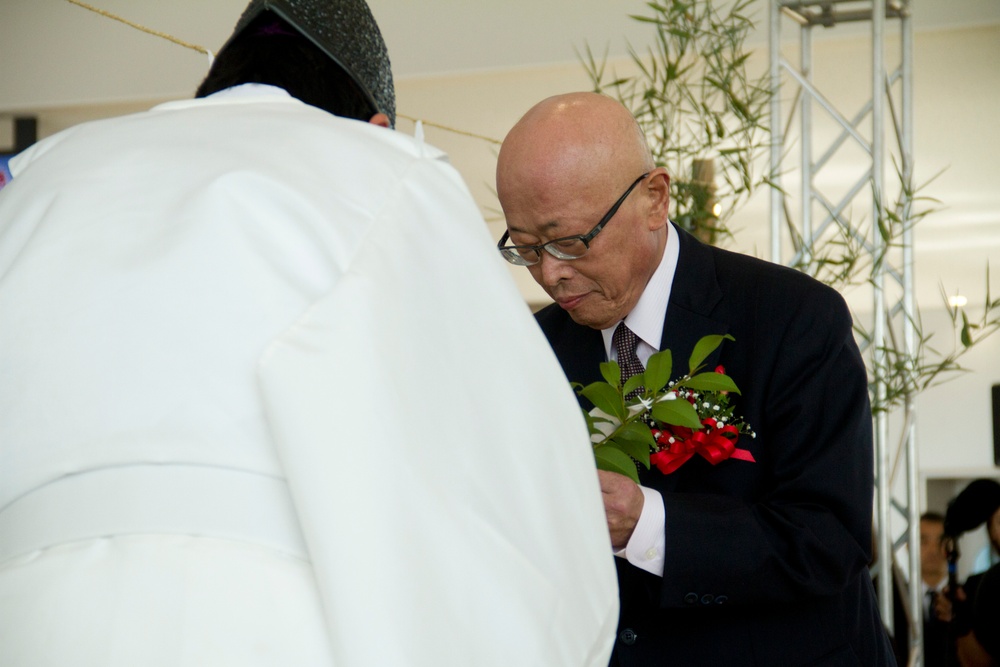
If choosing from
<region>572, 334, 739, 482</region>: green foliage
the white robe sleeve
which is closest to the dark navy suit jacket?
<region>572, 334, 739, 482</region>: green foliage

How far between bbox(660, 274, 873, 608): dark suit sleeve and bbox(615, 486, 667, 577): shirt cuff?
0.05ft

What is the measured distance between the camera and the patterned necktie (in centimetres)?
204

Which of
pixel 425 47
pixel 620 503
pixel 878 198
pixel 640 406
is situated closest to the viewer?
pixel 620 503

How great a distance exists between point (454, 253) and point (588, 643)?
346 mm

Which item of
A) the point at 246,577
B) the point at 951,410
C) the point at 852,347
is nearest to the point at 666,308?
the point at 852,347

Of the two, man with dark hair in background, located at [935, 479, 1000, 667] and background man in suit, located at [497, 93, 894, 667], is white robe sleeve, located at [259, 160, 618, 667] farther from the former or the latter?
man with dark hair in background, located at [935, 479, 1000, 667]

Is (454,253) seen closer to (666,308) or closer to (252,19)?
(252,19)

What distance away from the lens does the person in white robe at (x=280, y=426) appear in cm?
78

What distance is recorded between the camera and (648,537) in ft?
5.34

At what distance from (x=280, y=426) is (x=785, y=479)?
118 centimetres

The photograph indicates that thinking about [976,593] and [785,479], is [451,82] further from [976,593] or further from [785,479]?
[785,479]

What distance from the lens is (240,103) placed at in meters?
1.05

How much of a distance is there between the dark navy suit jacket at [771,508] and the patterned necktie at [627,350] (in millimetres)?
101

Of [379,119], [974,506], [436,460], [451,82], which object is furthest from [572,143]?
[451,82]
